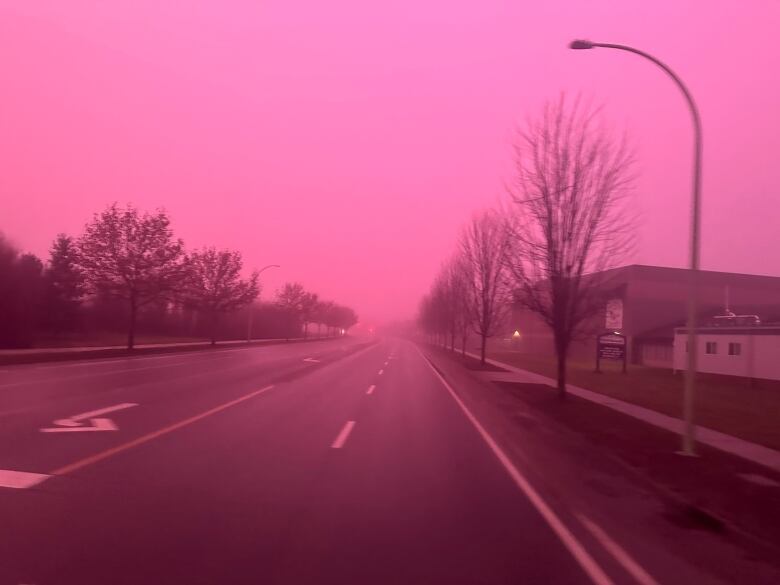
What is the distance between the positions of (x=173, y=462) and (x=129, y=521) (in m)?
2.82

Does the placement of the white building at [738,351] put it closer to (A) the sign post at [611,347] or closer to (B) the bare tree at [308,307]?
(A) the sign post at [611,347]

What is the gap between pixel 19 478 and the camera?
761cm

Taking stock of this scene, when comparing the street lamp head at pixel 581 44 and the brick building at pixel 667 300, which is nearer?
the street lamp head at pixel 581 44

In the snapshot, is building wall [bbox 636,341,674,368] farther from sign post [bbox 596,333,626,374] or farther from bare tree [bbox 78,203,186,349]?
bare tree [bbox 78,203,186,349]

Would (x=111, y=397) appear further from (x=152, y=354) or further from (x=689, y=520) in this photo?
(x=152, y=354)

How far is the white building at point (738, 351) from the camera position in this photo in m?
34.9

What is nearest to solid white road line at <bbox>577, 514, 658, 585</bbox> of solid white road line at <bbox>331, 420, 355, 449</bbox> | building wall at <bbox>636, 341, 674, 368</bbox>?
solid white road line at <bbox>331, 420, 355, 449</bbox>

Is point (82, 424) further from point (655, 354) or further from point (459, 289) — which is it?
point (655, 354)

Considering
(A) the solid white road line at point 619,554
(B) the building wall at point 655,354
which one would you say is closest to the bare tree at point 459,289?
(B) the building wall at point 655,354

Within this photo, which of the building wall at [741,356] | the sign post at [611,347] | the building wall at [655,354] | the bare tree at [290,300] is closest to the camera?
the building wall at [741,356]

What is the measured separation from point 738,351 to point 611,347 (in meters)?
6.88

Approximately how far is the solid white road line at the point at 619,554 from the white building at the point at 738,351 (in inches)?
1077

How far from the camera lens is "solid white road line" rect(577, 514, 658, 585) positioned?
17.3ft

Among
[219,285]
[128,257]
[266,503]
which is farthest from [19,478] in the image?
[219,285]
